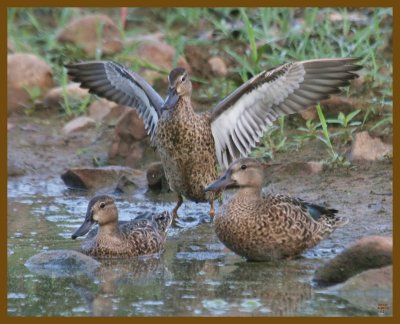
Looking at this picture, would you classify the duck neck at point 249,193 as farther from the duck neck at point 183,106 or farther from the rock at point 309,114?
the rock at point 309,114

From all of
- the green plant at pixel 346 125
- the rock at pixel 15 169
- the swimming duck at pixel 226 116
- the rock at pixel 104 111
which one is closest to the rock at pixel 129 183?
the swimming duck at pixel 226 116

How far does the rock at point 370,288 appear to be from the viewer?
662cm

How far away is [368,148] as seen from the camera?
10164 mm

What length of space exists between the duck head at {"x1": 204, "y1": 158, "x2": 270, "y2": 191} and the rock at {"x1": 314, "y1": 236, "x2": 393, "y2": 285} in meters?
1.28

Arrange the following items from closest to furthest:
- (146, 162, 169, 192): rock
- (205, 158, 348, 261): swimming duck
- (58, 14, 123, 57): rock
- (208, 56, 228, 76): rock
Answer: (205, 158, 348, 261): swimming duck < (146, 162, 169, 192): rock < (208, 56, 228, 76): rock < (58, 14, 123, 57): rock

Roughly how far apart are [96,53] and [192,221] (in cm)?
430

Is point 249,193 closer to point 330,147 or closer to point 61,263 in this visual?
point 61,263

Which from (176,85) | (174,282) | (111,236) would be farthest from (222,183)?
(176,85)

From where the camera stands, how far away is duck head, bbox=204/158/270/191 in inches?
324

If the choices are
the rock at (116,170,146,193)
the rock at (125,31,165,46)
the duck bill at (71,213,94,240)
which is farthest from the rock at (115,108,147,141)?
the duck bill at (71,213,94,240)

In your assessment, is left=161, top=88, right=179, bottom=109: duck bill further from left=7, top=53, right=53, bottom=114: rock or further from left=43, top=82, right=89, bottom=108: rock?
left=7, top=53, right=53, bottom=114: rock

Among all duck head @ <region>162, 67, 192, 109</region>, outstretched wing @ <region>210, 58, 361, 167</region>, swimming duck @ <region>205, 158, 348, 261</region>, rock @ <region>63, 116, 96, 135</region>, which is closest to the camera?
swimming duck @ <region>205, 158, 348, 261</region>

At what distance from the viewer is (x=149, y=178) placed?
10.8m

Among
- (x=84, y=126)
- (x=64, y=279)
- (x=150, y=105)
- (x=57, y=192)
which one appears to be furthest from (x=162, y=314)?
(x=84, y=126)
